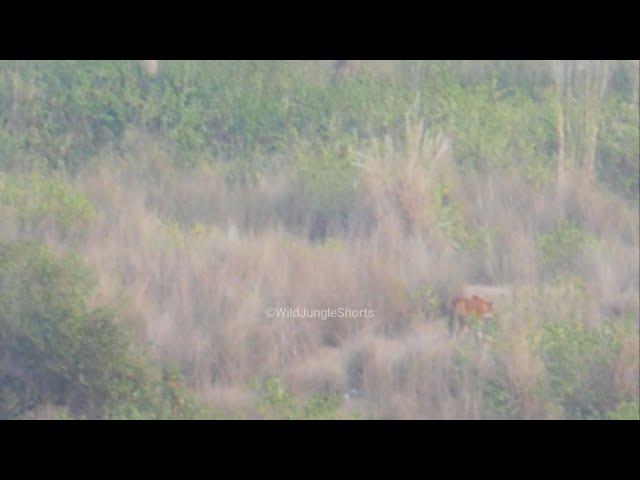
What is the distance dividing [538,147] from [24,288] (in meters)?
5.64

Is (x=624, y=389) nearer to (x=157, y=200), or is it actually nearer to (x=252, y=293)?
(x=252, y=293)

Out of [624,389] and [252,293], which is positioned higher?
[252,293]

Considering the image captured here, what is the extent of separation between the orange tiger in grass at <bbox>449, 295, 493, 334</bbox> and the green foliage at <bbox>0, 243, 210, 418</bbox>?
6.30 ft

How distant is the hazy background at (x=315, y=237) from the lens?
577cm

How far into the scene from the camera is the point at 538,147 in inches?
395

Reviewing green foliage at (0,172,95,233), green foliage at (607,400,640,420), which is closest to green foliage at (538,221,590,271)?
green foliage at (607,400,640,420)

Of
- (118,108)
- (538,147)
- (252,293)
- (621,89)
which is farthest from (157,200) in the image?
(621,89)

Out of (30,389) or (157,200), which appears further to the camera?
(157,200)

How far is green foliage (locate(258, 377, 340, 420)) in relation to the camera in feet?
17.9

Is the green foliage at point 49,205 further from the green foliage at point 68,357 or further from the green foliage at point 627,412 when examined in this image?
the green foliage at point 627,412

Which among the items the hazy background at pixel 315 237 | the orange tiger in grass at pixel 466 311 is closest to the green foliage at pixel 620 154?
the hazy background at pixel 315 237

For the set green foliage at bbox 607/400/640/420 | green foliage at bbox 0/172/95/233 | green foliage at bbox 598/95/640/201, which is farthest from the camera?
green foliage at bbox 598/95/640/201

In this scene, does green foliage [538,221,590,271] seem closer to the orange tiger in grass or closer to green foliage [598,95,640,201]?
the orange tiger in grass
